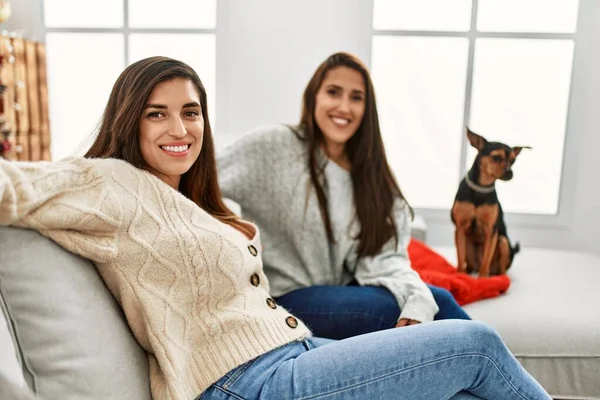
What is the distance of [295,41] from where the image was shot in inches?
117

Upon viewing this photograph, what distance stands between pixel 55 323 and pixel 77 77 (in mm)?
2655

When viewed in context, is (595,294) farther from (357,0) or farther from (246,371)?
(357,0)

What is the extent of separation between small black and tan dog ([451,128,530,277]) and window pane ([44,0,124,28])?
220 centimetres

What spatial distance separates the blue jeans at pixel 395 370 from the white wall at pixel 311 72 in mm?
1889

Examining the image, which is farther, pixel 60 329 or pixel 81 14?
pixel 81 14

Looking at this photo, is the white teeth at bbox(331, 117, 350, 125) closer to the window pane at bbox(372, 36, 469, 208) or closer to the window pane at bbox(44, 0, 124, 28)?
the window pane at bbox(372, 36, 469, 208)

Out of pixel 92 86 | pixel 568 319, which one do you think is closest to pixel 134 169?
pixel 568 319

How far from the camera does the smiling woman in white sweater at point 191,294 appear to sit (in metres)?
1.05

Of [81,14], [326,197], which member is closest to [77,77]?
[81,14]

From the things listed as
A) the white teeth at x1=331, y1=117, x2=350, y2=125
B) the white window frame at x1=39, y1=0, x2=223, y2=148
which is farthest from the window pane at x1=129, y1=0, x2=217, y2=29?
the white teeth at x1=331, y1=117, x2=350, y2=125

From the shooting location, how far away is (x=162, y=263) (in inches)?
42.9

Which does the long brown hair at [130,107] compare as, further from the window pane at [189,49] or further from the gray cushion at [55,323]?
the window pane at [189,49]

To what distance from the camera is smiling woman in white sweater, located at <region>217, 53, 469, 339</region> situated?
5.82 feet

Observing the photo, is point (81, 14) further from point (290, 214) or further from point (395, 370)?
point (395, 370)
